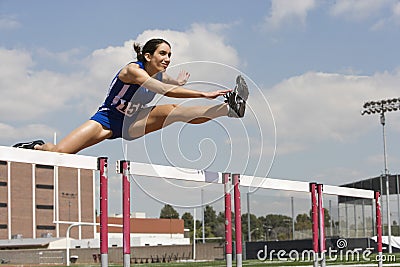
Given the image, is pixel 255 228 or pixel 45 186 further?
pixel 45 186

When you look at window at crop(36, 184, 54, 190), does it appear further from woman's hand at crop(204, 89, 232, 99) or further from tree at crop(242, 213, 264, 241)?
woman's hand at crop(204, 89, 232, 99)

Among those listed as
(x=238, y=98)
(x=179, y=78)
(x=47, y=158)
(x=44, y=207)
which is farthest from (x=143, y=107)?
(x=44, y=207)

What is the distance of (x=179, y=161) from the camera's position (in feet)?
25.9

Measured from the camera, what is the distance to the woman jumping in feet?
21.9

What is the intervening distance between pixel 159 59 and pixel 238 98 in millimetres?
872

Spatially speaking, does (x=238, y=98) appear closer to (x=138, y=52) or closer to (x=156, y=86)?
(x=156, y=86)

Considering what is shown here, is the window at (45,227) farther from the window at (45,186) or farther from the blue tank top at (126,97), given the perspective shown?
the blue tank top at (126,97)

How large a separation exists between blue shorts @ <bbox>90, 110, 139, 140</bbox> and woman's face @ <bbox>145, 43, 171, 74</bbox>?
0.50 meters

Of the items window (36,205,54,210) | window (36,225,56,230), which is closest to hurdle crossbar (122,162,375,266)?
window (36,205,54,210)

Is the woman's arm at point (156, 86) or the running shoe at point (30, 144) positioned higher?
the woman's arm at point (156, 86)

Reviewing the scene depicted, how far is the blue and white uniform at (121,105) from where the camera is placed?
22.5ft

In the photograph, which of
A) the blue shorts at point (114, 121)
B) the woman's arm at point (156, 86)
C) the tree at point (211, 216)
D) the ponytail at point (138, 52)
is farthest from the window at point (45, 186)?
the woman's arm at point (156, 86)

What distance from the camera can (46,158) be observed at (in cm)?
646

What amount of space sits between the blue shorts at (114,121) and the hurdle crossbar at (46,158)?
367mm
